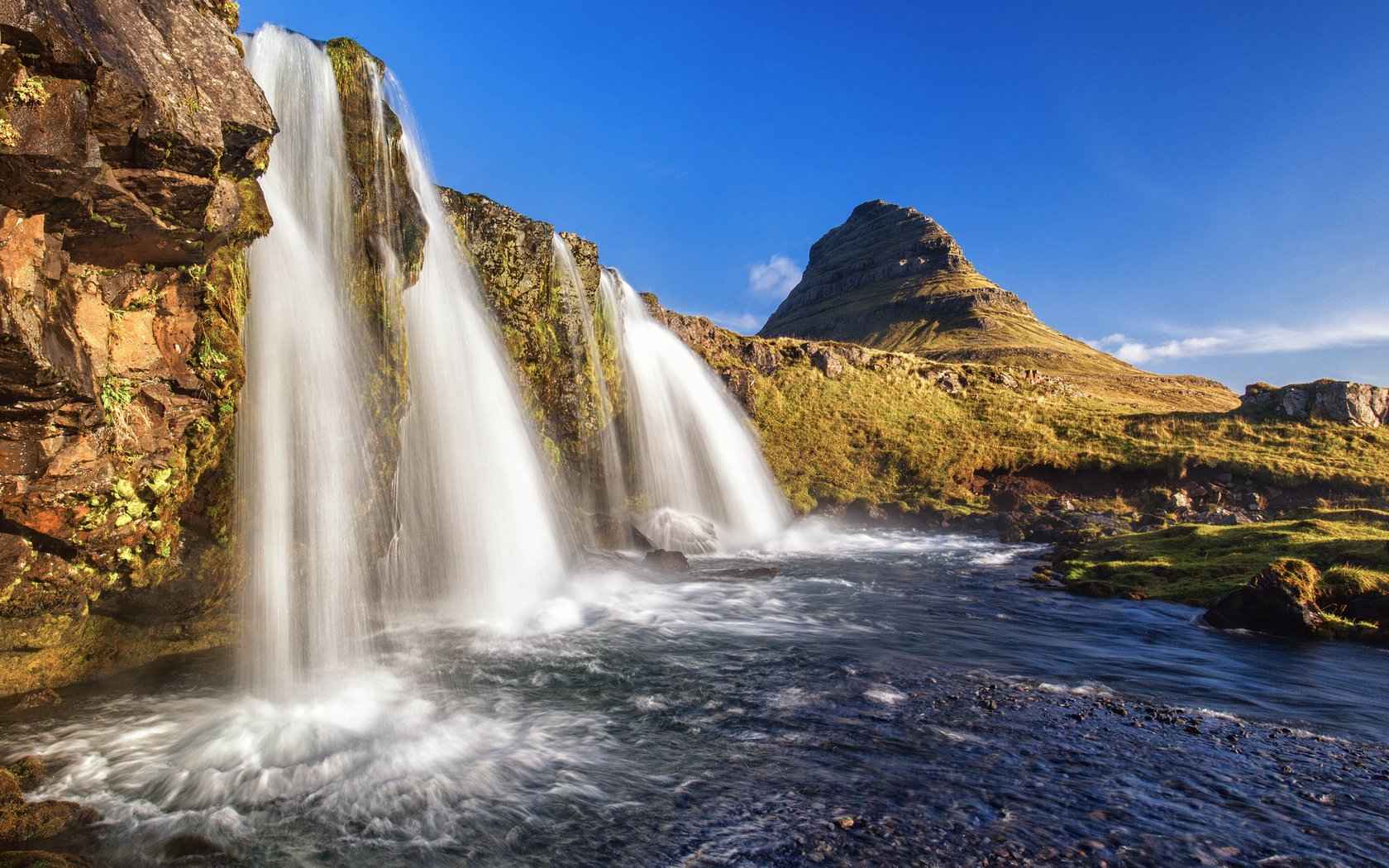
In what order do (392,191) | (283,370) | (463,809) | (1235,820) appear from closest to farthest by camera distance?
(1235,820) < (463,809) < (283,370) < (392,191)

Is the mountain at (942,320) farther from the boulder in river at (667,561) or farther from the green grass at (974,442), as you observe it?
the boulder in river at (667,561)

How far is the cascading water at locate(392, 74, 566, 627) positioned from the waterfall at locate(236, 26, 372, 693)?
3371 millimetres

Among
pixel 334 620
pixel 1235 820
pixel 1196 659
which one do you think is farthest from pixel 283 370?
pixel 1196 659

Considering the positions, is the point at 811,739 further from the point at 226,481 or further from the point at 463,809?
the point at 226,481

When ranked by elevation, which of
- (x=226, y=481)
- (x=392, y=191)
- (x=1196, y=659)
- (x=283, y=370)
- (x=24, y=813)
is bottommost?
(x=1196, y=659)

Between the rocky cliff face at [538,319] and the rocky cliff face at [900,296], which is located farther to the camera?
the rocky cliff face at [900,296]

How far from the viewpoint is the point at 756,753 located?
27.5 ft

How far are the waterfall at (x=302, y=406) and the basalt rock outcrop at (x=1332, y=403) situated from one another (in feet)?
192

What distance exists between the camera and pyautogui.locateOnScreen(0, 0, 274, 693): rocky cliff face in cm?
722

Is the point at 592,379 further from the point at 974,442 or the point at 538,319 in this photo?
the point at 974,442

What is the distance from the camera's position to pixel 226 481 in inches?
428

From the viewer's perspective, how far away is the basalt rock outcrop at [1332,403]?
4228 centimetres

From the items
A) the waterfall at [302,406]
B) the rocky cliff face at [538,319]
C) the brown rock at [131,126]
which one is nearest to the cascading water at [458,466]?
the rocky cliff face at [538,319]

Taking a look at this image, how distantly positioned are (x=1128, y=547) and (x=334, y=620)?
27.4 metres
